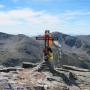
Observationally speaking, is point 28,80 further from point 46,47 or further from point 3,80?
point 46,47

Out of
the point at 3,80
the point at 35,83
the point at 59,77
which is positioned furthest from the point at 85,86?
the point at 3,80

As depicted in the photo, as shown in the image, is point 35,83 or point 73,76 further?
point 73,76

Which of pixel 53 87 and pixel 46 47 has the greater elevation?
pixel 46 47

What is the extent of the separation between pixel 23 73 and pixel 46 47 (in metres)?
4.46

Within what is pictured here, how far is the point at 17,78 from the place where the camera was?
115 ft

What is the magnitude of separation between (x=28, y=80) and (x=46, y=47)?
7057 millimetres

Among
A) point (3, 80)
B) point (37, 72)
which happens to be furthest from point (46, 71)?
point (3, 80)

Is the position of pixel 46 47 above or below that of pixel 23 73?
Result: above

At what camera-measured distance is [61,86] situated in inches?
1316

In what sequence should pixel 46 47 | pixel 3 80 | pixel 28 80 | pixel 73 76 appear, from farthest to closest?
1. pixel 73 76
2. pixel 46 47
3. pixel 28 80
4. pixel 3 80

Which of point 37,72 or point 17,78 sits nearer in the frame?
point 17,78

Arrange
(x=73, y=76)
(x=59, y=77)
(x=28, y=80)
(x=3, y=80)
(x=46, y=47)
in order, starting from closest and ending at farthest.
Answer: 1. (x=3, y=80)
2. (x=28, y=80)
3. (x=59, y=77)
4. (x=46, y=47)
5. (x=73, y=76)

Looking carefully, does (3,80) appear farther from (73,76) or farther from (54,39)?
(73,76)

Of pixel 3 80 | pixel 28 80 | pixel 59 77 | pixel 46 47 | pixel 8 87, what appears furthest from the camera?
pixel 46 47
